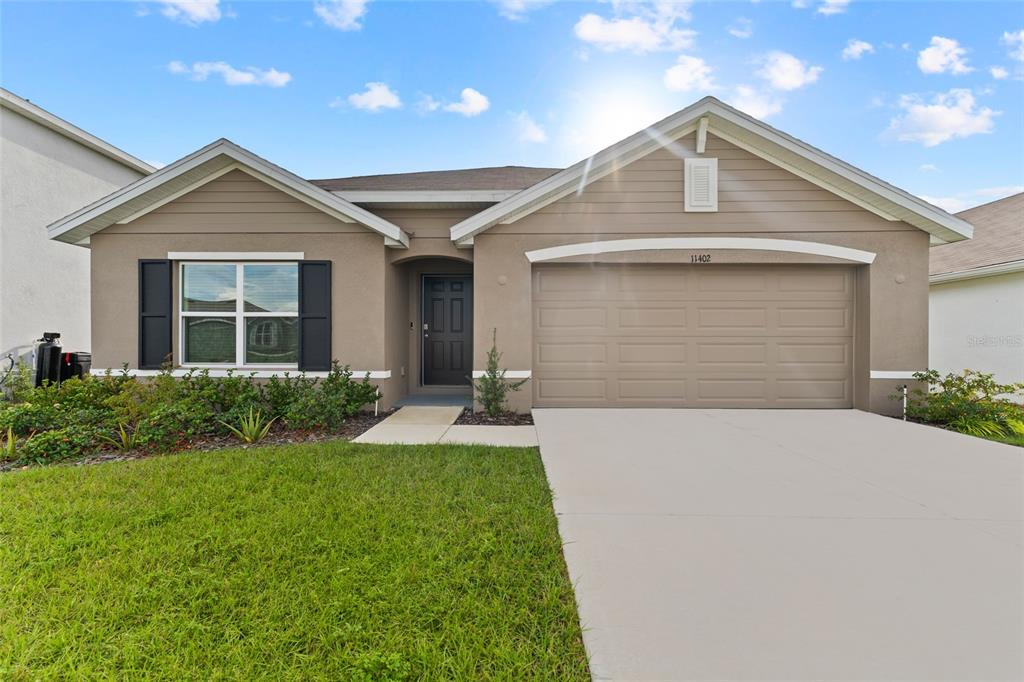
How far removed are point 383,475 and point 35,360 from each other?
9.85m

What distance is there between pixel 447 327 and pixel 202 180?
14.7ft

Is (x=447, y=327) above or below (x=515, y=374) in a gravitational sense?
above

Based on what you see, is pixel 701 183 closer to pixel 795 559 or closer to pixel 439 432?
pixel 439 432

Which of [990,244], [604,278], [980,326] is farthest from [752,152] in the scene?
[990,244]

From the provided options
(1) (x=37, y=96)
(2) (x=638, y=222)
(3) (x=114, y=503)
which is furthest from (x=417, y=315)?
(1) (x=37, y=96)

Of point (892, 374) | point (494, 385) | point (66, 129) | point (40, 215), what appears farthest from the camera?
point (66, 129)

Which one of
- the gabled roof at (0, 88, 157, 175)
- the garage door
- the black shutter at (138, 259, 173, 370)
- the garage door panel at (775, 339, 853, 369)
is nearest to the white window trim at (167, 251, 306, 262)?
the black shutter at (138, 259, 173, 370)

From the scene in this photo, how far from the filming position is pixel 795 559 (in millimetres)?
2639

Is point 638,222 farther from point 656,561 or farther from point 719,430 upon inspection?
point 656,561

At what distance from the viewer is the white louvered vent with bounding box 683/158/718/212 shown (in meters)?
7.03

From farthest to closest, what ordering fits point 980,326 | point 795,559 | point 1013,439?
1. point 980,326
2. point 1013,439
3. point 795,559

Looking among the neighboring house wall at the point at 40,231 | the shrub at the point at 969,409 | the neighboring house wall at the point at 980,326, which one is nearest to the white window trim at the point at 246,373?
the neighboring house wall at the point at 40,231

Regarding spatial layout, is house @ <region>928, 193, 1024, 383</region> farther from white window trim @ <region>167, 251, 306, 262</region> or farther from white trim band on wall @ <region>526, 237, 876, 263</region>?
white window trim @ <region>167, 251, 306, 262</region>

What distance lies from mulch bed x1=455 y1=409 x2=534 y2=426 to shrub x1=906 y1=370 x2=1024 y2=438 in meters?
5.59
